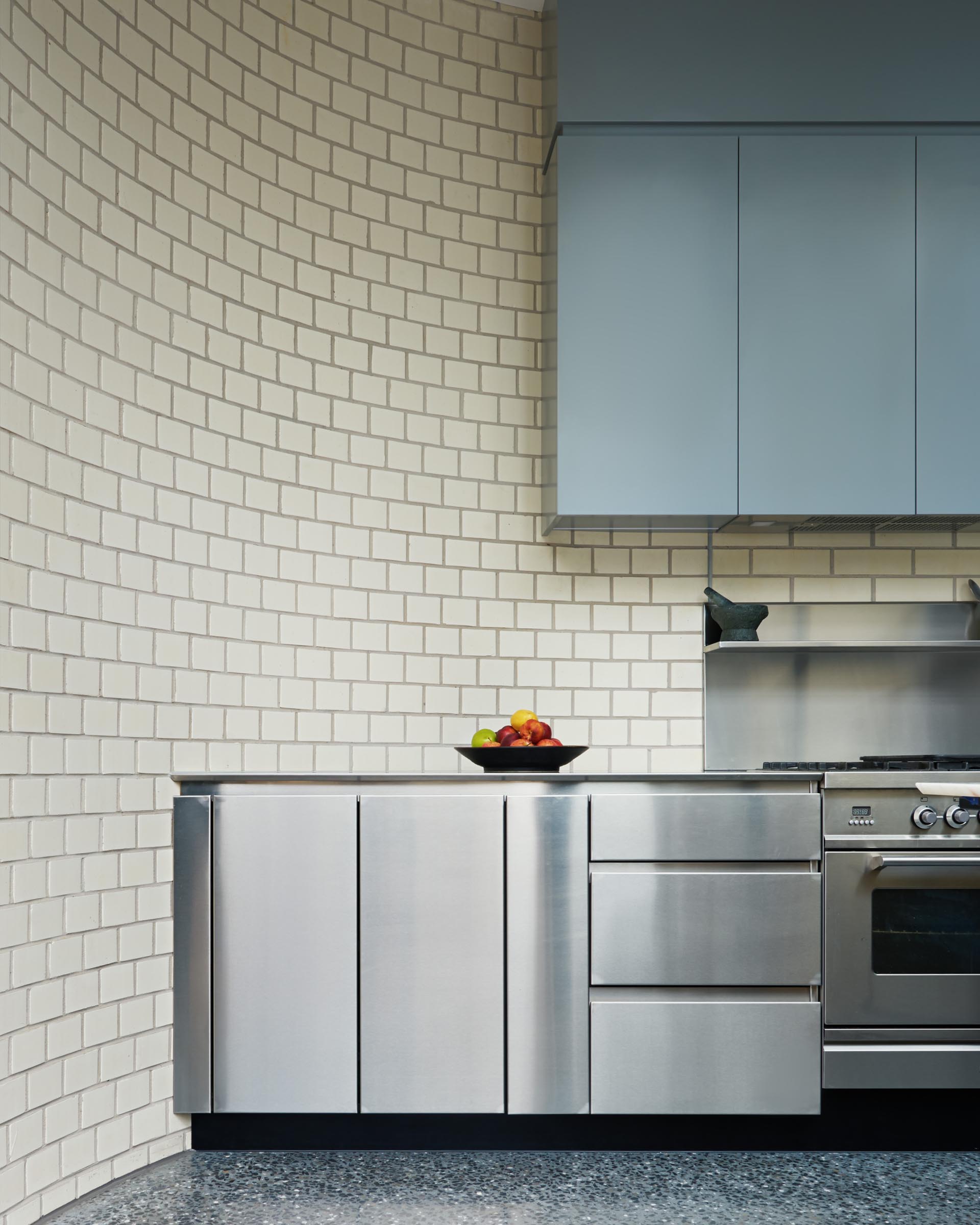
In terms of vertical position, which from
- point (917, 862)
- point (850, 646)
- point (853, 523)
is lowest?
point (917, 862)

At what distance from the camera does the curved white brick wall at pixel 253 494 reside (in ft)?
8.05

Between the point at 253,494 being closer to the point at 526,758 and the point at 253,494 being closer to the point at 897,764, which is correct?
the point at 526,758

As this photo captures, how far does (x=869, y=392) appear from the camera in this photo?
3.26 metres

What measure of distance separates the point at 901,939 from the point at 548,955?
2.97 ft

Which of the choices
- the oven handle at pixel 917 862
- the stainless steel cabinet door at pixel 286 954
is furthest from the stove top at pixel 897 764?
the stainless steel cabinet door at pixel 286 954

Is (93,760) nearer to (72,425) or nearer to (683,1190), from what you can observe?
(72,425)

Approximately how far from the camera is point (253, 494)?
3.17 meters

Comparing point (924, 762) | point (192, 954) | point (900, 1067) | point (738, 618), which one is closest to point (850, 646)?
point (738, 618)

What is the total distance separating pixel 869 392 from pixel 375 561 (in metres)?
1.54

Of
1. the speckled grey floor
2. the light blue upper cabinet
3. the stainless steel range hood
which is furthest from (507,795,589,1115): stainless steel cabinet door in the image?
the light blue upper cabinet

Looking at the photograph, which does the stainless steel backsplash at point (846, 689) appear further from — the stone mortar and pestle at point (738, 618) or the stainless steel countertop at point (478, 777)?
the stainless steel countertop at point (478, 777)

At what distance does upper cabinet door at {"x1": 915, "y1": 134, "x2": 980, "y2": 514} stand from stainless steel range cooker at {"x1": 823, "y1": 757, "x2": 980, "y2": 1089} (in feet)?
2.93

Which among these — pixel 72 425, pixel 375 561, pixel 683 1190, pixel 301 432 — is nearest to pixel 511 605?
pixel 375 561

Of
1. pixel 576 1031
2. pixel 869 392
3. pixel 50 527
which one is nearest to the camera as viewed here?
pixel 50 527
